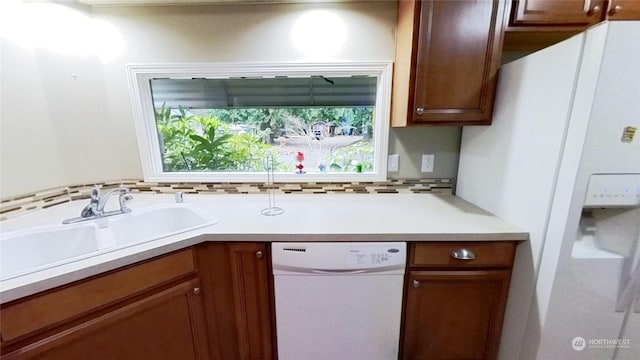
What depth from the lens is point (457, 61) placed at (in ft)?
3.99

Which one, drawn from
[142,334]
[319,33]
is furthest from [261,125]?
[142,334]

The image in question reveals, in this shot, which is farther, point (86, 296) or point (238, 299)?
point (238, 299)

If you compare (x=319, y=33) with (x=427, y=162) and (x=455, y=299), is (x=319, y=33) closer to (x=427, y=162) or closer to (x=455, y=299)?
(x=427, y=162)

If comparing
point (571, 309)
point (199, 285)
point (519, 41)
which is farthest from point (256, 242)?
point (519, 41)

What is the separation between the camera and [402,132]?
5.44ft

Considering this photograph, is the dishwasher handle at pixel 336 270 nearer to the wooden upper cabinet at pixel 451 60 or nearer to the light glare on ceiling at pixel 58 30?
the wooden upper cabinet at pixel 451 60

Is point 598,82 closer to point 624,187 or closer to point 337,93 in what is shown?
point 624,187

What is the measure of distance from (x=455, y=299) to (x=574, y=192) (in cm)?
68

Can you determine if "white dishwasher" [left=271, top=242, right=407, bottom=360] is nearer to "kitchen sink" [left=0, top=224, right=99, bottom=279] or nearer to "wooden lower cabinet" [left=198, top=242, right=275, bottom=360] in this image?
"wooden lower cabinet" [left=198, top=242, right=275, bottom=360]

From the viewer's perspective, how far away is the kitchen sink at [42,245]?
1110 millimetres

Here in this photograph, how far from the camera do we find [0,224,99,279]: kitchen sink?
1110 mm

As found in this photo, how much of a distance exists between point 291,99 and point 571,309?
69.2 inches

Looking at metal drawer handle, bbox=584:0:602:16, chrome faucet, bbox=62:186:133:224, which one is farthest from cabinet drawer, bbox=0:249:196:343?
metal drawer handle, bbox=584:0:602:16

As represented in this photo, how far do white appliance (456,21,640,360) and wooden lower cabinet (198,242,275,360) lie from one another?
1182 mm
